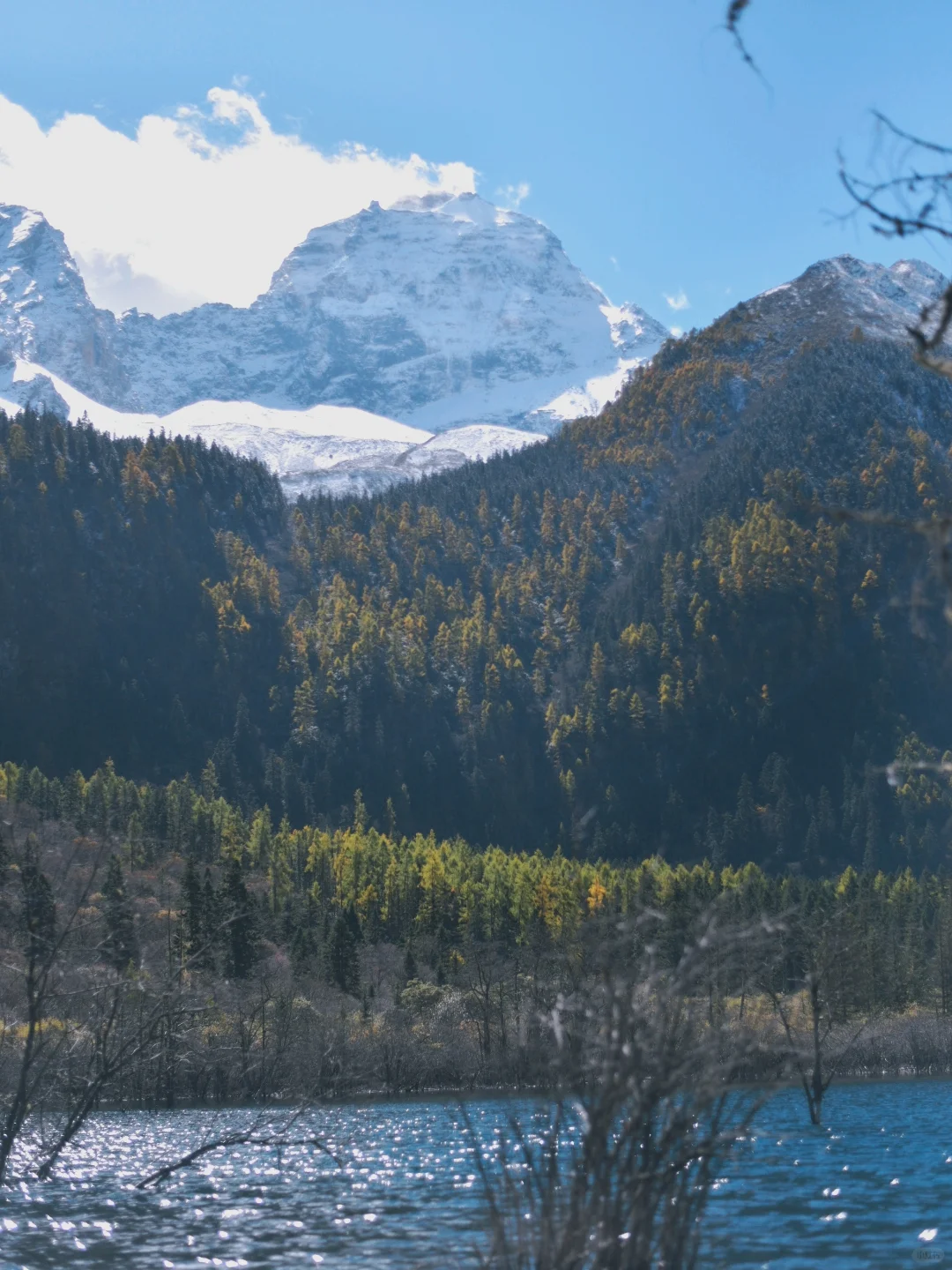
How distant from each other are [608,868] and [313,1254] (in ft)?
415

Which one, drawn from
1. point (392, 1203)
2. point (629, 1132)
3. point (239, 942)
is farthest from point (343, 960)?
point (629, 1132)

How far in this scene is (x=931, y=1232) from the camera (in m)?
29.7

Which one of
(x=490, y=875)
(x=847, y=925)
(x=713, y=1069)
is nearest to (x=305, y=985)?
(x=847, y=925)

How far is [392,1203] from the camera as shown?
36.2 metres

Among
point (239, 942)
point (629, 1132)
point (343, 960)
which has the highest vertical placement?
point (629, 1132)

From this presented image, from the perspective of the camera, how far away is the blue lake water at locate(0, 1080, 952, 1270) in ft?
94.2

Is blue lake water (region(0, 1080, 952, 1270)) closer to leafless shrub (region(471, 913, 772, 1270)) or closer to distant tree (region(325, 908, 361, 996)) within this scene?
leafless shrub (region(471, 913, 772, 1270))

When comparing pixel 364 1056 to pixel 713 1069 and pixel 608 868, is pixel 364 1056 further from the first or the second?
pixel 608 868

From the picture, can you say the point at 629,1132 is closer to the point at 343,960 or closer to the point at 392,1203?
the point at 392,1203

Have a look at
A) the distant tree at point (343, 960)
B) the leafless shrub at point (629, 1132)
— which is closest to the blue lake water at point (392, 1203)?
the leafless shrub at point (629, 1132)

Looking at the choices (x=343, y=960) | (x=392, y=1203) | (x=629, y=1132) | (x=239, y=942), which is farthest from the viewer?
(x=343, y=960)

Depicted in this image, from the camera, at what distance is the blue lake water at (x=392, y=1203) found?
28719 mm

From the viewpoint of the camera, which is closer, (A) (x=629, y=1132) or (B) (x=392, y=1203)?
(A) (x=629, y=1132)

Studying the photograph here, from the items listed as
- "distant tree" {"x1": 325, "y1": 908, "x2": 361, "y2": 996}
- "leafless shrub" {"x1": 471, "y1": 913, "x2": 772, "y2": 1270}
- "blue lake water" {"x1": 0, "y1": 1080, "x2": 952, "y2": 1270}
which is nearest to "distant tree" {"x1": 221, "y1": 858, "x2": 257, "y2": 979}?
"distant tree" {"x1": 325, "y1": 908, "x2": 361, "y2": 996}
